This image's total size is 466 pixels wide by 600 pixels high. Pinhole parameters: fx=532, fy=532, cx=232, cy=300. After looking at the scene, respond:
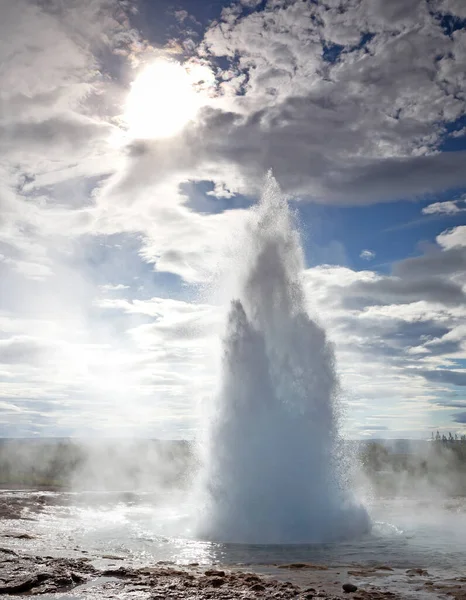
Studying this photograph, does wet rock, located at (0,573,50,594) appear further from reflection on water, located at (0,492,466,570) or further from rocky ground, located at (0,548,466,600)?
reflection on water, located at (0,492,466,570)

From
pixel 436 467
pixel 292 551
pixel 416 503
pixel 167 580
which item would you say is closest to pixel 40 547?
pixel 167 580

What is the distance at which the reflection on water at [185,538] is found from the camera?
473 inches

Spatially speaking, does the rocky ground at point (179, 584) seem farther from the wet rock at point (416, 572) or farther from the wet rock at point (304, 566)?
the wet rock at point (304, 566)

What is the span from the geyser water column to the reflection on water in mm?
1168

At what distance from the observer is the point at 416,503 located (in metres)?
23.6

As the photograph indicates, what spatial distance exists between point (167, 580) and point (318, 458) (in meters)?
7.83

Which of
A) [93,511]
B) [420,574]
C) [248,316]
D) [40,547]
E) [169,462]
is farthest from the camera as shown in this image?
[169,462]

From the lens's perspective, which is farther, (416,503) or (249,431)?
(416,503)

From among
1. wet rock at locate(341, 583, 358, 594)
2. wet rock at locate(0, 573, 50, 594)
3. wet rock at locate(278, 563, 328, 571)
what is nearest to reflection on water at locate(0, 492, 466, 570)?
wet rock at locate(278, 563, 328, 571)

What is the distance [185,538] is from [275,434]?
13.2 feet

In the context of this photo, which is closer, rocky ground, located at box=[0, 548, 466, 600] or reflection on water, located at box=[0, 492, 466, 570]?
rocky ground, located at box=[0, 548, 466, 600]

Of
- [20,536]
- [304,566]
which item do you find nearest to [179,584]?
[304,566]

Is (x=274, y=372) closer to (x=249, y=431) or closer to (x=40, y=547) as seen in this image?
(x=249, y=431)

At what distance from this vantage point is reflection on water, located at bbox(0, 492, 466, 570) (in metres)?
12.0
